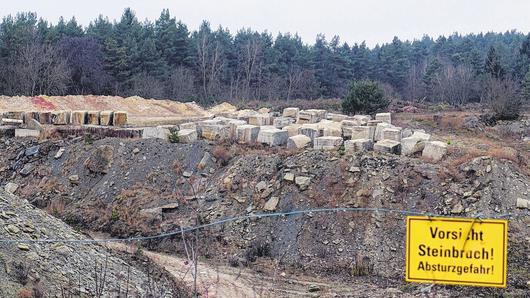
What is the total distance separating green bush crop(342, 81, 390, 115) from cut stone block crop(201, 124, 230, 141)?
11.0 metres

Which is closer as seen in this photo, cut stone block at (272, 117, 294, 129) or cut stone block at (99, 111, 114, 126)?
cut stone block at (272, 117, 294, 129)

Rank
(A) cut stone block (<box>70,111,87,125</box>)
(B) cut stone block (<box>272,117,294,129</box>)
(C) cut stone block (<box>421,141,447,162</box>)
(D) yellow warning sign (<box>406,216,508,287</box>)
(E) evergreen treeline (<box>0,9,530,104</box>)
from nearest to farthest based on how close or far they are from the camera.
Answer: (D) yellow warning sign (<box>406,216,508,287</box>) < (C) cut stone block (<box>421,141,447,162</box>) < (B) cut stone block (<box>272,117,294,129</box>) < (A) cut stone block (<box>70,111,87,125</box>) < (E) evergreen treeline (<box>0,9,530,104</box>)

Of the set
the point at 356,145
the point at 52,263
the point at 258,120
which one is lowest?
the point at 52,263

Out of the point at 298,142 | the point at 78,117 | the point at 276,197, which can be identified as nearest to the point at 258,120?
the point at 298,142

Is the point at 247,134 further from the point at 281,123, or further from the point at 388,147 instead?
the point at 388,147

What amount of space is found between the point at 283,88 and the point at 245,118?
3704cm

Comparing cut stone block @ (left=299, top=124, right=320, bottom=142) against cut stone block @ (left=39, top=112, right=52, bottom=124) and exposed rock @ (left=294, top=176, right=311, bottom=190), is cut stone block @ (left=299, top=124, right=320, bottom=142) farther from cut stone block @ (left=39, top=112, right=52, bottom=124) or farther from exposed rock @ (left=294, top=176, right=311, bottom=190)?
cut stone block @ (left=39, top=112, right=52, bottom=124)

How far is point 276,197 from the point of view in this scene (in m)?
18.6

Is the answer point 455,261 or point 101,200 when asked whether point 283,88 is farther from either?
point 455,261

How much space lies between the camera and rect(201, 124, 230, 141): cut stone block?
23283 mm

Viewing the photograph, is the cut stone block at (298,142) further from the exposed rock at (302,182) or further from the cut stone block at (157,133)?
the cut stone block at (157,133)

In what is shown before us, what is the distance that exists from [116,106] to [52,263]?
1197 inches

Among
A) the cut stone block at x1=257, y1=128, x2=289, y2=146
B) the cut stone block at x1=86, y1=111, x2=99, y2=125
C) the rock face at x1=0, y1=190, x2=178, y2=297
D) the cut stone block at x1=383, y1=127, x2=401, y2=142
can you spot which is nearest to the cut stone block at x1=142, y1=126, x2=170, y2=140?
the cut stone block at x1=257, y1=128, x2=289, y2=146

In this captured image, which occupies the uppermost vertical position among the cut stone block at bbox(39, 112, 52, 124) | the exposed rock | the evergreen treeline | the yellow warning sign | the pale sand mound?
the evergreen treeline
